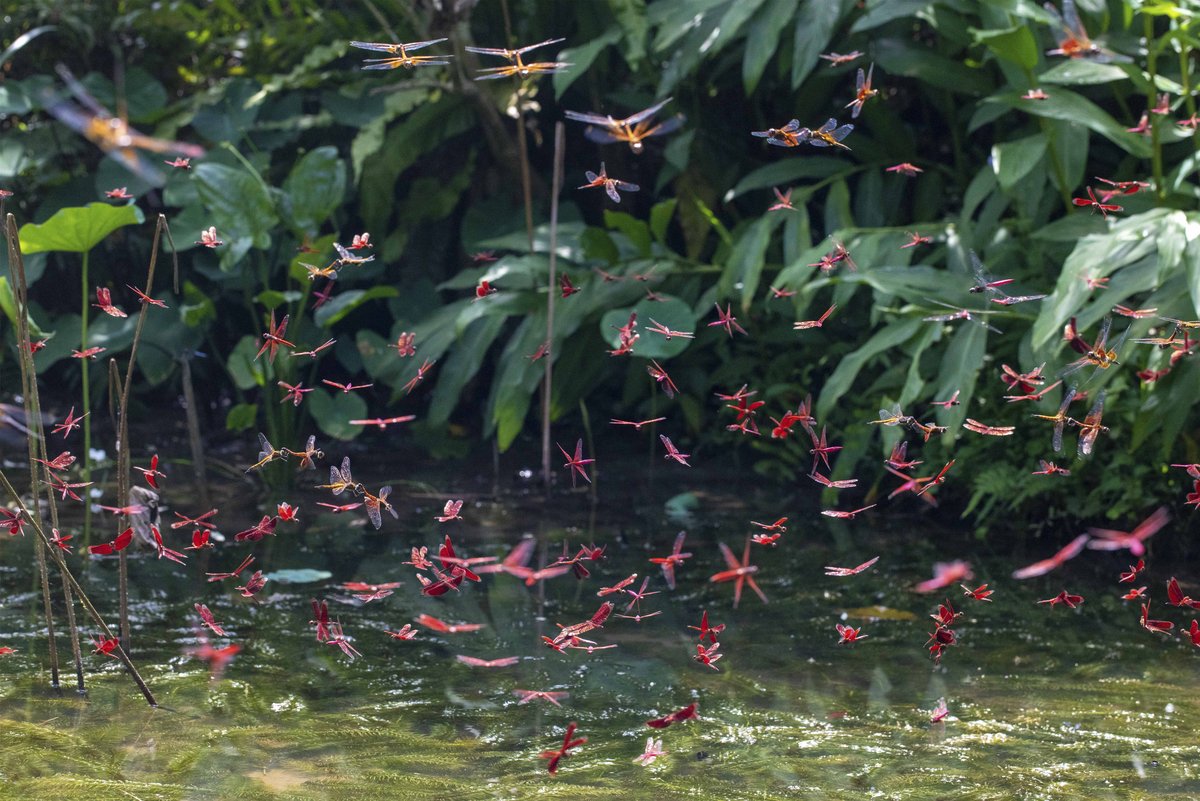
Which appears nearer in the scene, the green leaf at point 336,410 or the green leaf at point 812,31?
the green leaf at point 812,31

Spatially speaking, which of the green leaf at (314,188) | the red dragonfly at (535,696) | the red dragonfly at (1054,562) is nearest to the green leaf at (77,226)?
the green leaf at (314,188)

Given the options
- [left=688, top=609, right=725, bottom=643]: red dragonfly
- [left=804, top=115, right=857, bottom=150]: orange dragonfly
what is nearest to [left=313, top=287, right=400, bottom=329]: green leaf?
[left=688, top=609, right=725, bottom=643]: red dragonfly

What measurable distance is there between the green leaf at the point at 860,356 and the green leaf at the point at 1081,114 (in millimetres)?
580

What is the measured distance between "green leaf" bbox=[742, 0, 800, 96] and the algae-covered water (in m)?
1.34

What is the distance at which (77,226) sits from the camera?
2.82 metres

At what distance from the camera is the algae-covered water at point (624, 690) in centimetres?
170

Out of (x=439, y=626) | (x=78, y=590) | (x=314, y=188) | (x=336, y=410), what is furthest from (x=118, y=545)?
(x=314, y=188)

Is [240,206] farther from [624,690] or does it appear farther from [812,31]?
[624,690]

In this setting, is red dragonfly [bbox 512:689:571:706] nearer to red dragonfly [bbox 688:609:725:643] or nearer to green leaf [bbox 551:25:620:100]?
red dragonfly [bbox 688:609:725:643]

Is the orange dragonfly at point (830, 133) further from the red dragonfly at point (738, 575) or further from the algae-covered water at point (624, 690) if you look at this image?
the algae-covered water at point (624, 690)

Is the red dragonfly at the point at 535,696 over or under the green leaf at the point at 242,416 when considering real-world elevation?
under

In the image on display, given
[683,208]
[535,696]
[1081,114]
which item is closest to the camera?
[535,696]

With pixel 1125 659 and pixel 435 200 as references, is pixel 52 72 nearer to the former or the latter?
pixel 435 200

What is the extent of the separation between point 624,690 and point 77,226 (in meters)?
1.69
